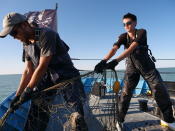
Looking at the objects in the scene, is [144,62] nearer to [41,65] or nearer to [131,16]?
[131,16]

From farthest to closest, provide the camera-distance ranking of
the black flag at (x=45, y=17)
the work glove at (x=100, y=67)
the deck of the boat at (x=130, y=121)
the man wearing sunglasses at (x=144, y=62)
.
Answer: the black flag at (x=45, y=17), the deck of the boat at (x=130, y=121), the man wearing sunglasses at (x=144, y=62), the work glove at (x=100, y=67)

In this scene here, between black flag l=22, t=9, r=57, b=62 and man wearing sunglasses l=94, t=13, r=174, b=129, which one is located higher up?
black flag l=22, t=9, r=57, b=62

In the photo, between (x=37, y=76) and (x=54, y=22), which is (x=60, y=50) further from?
(x=54, y=22)

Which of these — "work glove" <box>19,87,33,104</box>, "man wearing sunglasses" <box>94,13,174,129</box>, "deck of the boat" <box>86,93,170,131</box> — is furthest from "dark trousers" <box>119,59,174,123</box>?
"work glove" <box>19,87,33,104</box>

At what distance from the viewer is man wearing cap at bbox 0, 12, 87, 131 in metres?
2.78

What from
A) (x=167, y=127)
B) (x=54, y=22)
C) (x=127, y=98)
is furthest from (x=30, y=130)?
(x=54, y=22)

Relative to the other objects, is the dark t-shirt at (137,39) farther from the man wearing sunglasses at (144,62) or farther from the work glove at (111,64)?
the work glove at (111,64)

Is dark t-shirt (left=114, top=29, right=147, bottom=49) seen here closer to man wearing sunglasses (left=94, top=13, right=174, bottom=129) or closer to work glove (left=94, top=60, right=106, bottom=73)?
man wearing sunglasses (left=94, top=13, right=174, bottom=129)

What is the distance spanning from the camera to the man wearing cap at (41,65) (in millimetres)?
2781

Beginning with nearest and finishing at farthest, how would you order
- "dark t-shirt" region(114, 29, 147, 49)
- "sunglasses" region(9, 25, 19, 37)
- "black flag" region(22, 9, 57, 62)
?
"sunglasses" region(9, 25, 19, 37)
"dark t-shirt" region(114, 29, 147, 49)
"black flag" region(22, 9, 57, 62)

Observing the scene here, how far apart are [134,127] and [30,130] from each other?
2.03 meters

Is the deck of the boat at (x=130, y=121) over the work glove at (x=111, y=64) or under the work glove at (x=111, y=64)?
under

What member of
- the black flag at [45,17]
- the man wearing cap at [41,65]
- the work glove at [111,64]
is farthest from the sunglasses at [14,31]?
the black flag at [45,17]

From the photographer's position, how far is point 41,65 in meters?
2.77
